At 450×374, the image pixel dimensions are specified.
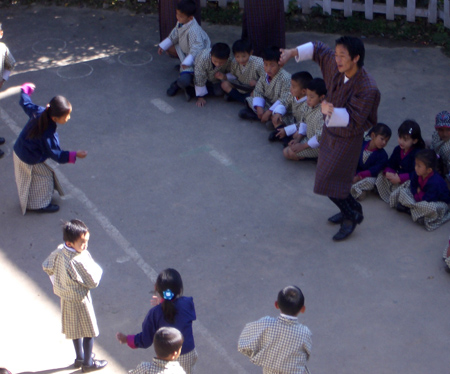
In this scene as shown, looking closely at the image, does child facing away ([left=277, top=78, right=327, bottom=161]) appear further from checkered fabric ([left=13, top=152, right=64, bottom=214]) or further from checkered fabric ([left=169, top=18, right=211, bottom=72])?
checkered fabric ([left=13, top=152, right=64, bottom=214])

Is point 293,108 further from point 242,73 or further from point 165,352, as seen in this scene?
point 165,352

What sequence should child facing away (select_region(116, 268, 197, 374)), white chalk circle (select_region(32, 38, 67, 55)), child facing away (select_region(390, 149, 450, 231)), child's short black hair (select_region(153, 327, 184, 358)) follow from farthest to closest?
1. white chalk circle (select_region(32, 38, 67, 55))
2. child facing away (select_region(390, 149, 450, 231))
3. child facing away (select_region(116, 268, 197, 374))
4. child's short black hair (select_region(153, 327, 184, 358))

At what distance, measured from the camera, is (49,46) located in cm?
823

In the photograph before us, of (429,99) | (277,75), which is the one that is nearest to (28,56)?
(277,75)

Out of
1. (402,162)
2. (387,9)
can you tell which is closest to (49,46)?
(387,9)

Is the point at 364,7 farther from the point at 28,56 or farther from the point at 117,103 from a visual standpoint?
the point at 28,56

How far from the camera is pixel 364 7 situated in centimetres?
855

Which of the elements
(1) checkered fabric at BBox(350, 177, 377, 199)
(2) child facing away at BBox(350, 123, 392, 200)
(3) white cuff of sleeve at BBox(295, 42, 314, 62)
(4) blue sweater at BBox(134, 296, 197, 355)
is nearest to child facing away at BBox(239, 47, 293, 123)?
(2) child facing away at BBox(350, 123, 392, 200)

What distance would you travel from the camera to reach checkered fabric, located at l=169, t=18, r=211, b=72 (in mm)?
7098

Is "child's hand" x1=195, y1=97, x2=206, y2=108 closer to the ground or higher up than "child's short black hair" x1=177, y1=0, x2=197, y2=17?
closer to the ground

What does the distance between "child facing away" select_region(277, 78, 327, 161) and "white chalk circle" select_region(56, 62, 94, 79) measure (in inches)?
111

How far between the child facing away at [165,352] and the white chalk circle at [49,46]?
6003mm

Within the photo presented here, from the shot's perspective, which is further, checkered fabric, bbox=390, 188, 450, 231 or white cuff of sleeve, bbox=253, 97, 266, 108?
white cuff of sleeve, bbox=253, 97, 266, 108

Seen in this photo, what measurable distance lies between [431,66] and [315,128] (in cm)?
251
